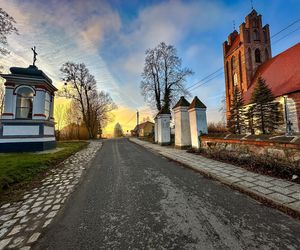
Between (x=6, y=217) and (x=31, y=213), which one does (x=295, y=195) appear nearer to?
(x=31, y=213)

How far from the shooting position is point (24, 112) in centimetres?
1163

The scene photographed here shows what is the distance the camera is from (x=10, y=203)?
356cm

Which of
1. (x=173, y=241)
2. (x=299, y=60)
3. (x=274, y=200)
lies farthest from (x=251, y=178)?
(x=299, y=60)

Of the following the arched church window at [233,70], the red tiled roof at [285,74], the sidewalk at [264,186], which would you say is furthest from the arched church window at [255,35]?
the sidewalk at [264,186]

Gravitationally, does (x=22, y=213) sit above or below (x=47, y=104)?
below

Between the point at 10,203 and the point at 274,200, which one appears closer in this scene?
the point at 274,200

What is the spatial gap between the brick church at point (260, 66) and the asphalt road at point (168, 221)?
13.8 meters

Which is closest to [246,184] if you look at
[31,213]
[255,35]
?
[31,213]

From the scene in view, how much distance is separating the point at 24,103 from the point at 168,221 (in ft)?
43.2

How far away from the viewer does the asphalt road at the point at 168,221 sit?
6.93 feet

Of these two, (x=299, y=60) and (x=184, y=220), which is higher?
(x=299, y=60)

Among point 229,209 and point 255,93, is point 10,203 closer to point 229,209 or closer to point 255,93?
point 229,209

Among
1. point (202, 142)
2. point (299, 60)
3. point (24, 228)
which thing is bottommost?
point (24, 228)

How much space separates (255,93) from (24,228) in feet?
55.9
